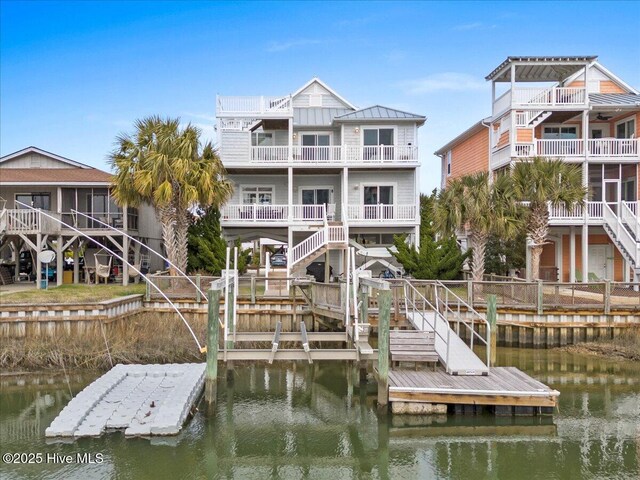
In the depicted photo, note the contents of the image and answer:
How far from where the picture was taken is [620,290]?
19.5 meters

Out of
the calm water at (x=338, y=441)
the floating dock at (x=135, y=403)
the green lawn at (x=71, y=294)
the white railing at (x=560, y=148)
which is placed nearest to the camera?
the calm water at (x=338, y=441)

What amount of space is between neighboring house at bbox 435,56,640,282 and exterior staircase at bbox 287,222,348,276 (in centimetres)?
935

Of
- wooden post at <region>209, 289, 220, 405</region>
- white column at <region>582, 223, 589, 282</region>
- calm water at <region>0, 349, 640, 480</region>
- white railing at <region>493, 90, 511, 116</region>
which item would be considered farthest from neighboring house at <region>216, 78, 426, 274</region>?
wooden post at <region>209, 289, 220, 405</region>

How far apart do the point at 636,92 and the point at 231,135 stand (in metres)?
22.3

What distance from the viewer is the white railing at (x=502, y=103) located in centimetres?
2700

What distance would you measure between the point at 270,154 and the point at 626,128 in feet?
61.1

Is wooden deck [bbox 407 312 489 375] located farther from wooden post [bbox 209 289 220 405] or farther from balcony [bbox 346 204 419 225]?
balcony [bbox 346 204 419 225]

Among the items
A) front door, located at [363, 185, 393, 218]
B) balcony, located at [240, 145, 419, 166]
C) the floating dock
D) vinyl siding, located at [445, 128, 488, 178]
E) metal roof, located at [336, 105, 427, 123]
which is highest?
metal roof, located at [336, 105, 427, 123]

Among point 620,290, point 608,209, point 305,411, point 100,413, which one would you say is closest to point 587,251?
point 608,209

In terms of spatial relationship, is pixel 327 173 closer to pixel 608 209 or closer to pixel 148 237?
pixel 148 237

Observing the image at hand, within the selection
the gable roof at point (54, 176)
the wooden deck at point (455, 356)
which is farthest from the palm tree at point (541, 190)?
the gable roof at point (54, 176)

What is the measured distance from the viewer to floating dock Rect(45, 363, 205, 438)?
34.2ft

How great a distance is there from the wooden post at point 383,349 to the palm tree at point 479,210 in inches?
418

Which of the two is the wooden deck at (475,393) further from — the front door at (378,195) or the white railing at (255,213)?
the front door at (378,195)
